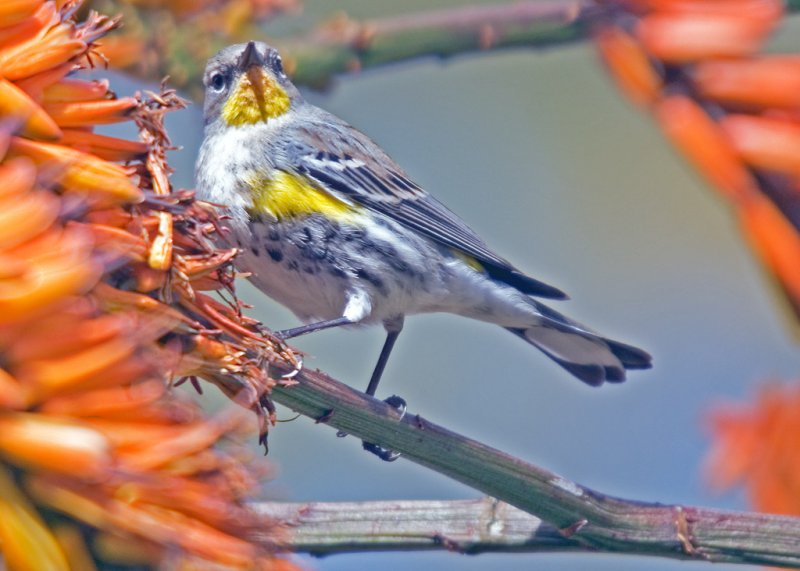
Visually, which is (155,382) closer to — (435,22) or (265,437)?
(265,437)

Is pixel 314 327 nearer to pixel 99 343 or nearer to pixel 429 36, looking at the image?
pixel 429 36

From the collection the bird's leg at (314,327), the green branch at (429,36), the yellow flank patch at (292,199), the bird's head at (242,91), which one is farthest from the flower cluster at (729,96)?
the bird's head at (242,91)

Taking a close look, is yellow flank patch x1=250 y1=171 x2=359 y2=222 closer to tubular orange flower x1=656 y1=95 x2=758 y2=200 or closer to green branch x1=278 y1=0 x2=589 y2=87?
green branch x1=278 y1=0 x2=589 y2=87

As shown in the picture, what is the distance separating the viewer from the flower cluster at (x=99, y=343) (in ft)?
1.83

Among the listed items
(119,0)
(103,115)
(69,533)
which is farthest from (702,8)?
(119,0)

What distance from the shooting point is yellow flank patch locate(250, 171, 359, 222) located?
6.57ft

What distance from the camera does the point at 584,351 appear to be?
2285 mm

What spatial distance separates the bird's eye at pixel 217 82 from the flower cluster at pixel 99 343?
63.1 inches

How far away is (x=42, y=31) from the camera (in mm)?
672

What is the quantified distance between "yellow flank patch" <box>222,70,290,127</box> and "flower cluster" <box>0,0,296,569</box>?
1543mm

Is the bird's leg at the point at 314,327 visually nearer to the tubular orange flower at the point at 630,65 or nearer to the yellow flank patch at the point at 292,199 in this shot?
the yellow flank patch at the point at 292,199

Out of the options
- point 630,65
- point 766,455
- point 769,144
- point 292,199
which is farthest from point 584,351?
point 769,144

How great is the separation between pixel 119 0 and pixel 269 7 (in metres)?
0.25

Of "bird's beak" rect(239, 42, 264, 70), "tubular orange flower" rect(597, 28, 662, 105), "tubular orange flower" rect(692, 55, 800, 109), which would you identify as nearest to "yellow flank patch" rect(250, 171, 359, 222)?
"bird's beak" rect(239, 42, 264, 70)
